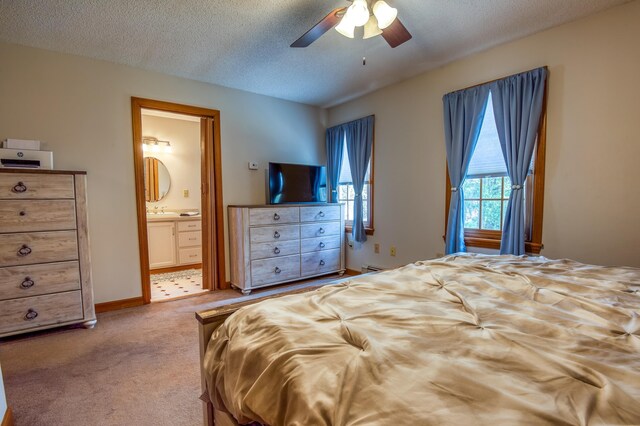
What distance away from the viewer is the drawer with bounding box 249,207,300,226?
11.0 feet

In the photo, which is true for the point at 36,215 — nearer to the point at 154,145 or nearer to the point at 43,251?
the point at 43,251

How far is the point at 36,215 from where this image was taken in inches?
89.8

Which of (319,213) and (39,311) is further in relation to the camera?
(319,213)

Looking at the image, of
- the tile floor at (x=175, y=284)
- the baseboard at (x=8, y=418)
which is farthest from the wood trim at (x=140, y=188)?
the baseboard at (x=8, y=418)

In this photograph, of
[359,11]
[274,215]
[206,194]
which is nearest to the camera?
[359,11]

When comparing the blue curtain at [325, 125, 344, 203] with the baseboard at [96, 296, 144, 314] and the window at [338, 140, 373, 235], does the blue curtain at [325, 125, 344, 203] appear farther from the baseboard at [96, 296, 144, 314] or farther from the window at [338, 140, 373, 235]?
the baseboard at [96, 296, 144, 314]

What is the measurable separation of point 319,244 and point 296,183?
865mm

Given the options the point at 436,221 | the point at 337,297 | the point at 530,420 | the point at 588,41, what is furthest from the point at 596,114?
the point at 530,420

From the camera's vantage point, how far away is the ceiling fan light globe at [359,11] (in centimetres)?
173

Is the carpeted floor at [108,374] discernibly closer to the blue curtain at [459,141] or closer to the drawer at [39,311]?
the drawer at [39,311]

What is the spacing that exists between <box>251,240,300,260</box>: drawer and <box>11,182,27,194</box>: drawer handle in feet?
6.32

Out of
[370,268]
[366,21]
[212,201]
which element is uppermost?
[366,21]

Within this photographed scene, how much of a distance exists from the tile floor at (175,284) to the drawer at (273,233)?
970 millimetres

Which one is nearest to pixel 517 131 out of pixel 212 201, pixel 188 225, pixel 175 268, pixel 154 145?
pixel 212 201
